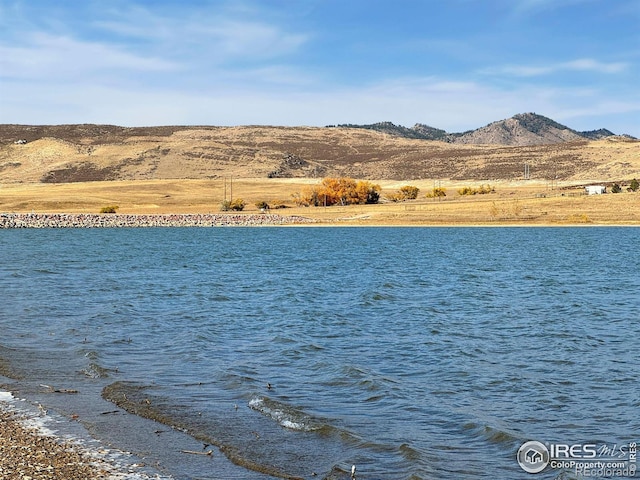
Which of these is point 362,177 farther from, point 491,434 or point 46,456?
point 46,456

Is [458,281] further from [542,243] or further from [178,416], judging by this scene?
[542,243]

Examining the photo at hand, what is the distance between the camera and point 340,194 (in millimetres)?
113500

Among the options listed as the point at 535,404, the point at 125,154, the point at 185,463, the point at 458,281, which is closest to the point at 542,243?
the point at 458,281

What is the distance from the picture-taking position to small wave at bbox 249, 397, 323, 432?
11836 millimetres

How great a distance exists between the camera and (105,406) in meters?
12.6

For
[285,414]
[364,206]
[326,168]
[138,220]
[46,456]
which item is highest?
[326,168]

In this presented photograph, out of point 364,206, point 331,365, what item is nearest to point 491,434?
point 331,365

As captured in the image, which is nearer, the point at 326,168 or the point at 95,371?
the point at 95,371
